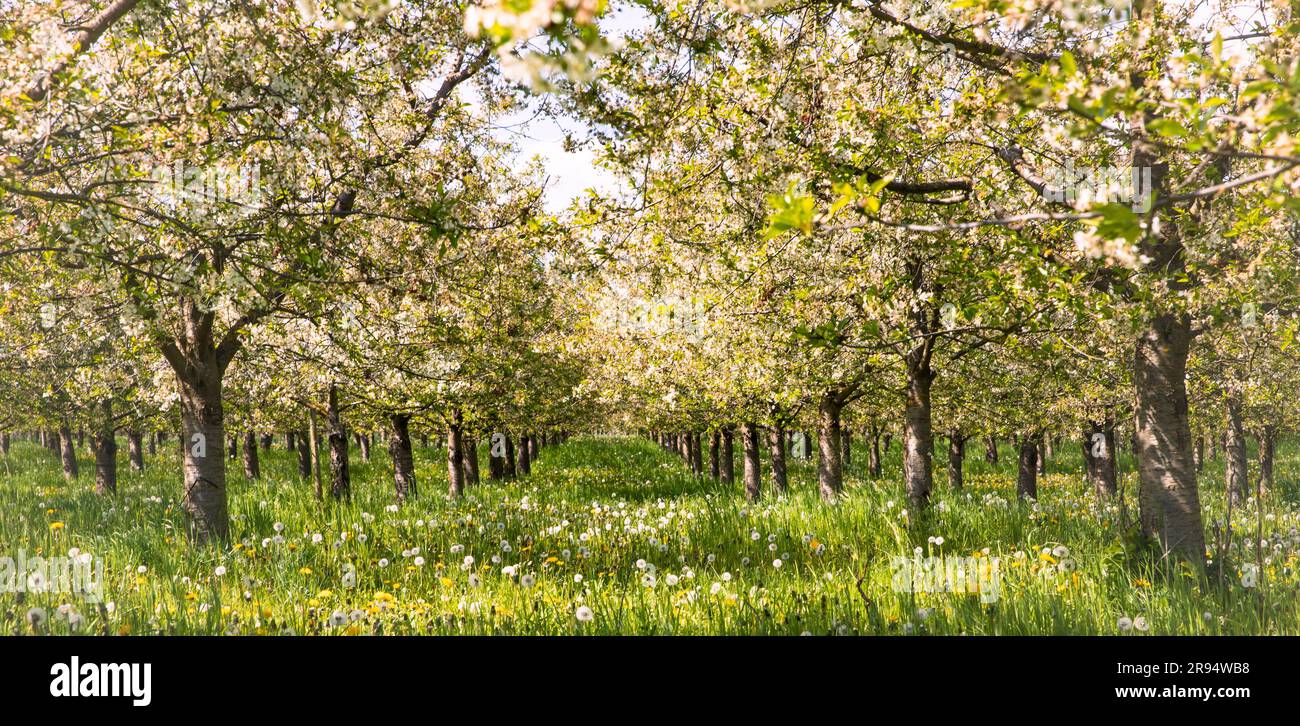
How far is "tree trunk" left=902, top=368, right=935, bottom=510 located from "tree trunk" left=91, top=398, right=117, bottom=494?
18.3 metres

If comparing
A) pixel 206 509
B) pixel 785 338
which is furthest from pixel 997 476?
pixel 206 509

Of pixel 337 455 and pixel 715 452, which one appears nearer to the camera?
pixel 337 455

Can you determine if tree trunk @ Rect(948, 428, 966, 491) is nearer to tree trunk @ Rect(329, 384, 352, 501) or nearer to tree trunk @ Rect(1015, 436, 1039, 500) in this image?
tree trunk @ Rect(1015, 436, 1039, 500)

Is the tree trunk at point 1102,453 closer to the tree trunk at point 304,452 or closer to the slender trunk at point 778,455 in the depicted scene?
the slender trunk at point 778,455

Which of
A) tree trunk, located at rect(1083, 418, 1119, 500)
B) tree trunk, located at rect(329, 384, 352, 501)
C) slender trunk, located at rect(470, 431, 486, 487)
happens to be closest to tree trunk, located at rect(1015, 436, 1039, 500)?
tree trunk, located at rect(1083, 418, 1119, 500)

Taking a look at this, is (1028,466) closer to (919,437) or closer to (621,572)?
(919,437)

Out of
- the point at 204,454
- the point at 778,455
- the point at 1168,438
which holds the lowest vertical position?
the point at 778,455

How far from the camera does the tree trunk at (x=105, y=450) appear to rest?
16.2 meters

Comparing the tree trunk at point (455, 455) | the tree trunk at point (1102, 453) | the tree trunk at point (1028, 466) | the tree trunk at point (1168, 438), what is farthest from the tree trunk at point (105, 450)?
the tree trunk at point (1102, 453)

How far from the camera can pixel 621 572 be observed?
20.5ft

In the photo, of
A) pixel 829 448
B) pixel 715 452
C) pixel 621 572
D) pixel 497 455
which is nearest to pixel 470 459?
pixel 497 455

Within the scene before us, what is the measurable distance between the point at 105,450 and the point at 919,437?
20150 mm

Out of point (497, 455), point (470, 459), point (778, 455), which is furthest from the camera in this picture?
point (470, 459)

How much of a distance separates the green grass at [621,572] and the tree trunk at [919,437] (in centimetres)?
36
